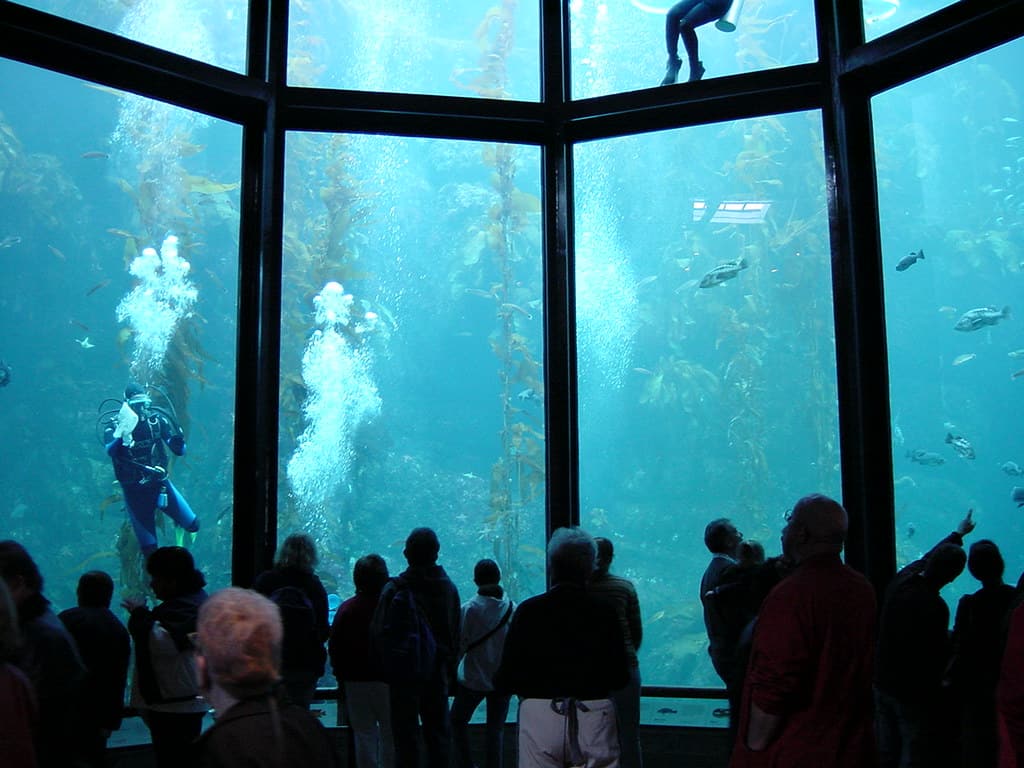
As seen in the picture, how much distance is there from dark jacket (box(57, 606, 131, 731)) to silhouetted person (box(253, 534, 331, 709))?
0.59 metres

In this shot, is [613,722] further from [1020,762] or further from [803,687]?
[1020,762]

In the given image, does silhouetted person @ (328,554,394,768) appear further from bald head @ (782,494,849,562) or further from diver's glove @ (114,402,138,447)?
diver's glove @ (114,402,138,447)

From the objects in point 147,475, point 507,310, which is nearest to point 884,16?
point 147,475

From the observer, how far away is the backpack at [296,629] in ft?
10.2

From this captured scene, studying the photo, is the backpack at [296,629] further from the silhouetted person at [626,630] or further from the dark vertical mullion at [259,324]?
the dark vertical mullion at [259,324]

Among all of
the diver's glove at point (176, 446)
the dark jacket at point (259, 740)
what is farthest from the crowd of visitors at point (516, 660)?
the diver's glove at point (176, 446)

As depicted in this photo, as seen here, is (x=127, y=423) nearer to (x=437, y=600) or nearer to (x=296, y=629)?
(x=296, y=629)

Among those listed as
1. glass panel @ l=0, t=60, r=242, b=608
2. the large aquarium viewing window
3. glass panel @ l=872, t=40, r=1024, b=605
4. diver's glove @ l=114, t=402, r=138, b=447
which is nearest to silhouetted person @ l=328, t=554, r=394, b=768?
diver's glove @ l=114, t=402, r=138, b=447

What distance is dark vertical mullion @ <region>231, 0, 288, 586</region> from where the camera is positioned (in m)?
4.25

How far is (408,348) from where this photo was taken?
1335 inches

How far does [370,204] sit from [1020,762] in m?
22.9

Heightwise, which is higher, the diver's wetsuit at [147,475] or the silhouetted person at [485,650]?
the diver's wetsuit at [147,475]

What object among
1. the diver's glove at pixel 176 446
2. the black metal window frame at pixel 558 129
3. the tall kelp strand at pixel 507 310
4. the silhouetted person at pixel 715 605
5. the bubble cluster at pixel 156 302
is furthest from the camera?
the bubble cluster at pixel 156 302

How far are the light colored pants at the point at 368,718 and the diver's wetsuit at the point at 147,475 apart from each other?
3637mm
